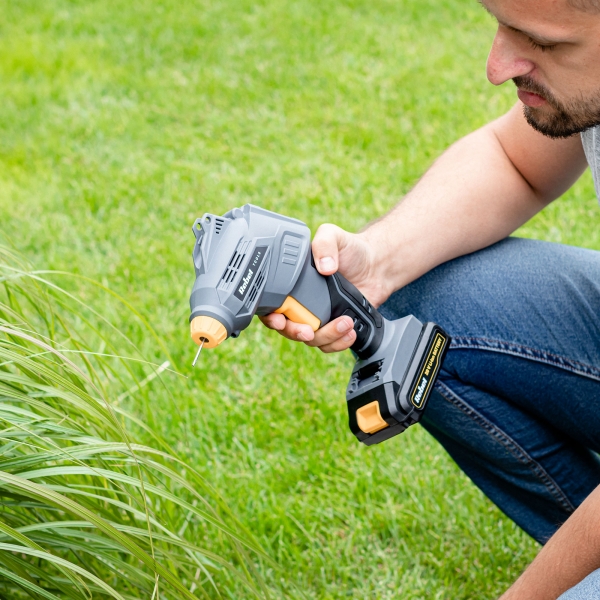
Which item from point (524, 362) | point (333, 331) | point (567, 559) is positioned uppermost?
point (333, 331)

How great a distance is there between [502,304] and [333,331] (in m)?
0.41

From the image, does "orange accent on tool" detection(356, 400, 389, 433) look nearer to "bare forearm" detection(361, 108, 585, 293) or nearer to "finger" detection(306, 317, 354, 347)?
"finger" detection(306, 317, 354, 347)

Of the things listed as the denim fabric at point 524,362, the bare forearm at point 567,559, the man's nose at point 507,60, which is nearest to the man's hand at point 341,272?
the denim fabric at point 524,362

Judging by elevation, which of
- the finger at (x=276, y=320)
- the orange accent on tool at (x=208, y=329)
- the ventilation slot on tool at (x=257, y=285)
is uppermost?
the ventilation slot on tool at (x=257, y=285)

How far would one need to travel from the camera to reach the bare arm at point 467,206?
1810 mm

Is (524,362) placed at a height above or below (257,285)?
below

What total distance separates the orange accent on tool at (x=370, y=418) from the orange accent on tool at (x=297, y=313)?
0.70ft

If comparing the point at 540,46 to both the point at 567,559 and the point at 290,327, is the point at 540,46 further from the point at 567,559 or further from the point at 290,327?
the point at 567,559

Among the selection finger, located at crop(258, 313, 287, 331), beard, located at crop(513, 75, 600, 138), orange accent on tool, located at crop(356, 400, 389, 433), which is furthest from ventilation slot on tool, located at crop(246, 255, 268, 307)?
beard, located at crop(513, 75, 600, 138)

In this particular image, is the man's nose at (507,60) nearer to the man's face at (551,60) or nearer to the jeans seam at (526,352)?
the man's face at (551,60)

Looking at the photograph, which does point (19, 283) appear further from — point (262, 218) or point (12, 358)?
point (262, 218)

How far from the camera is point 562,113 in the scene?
150 cm

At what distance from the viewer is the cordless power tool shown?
57.4 inches

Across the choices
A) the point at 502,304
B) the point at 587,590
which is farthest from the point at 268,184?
the point at 587,590
